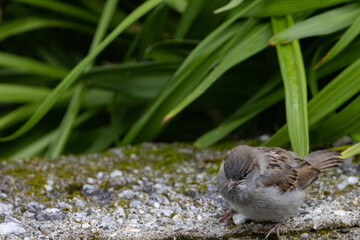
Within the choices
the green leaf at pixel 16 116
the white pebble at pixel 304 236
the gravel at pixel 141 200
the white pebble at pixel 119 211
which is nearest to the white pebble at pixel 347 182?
the gravel at pixel 141 200

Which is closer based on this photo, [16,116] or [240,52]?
[240,52]

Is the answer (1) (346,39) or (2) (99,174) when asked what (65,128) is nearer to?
(2) (99,174)

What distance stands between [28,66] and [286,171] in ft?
8.11

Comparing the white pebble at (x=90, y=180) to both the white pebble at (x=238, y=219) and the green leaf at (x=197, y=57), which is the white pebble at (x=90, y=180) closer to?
the green leaf at (x=197, y=57)

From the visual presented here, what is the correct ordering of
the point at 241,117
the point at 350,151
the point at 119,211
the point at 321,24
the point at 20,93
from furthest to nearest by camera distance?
the point at 20,93
the point at 241,117
the point at 321,24
the point at 350,151
the point at 119,211

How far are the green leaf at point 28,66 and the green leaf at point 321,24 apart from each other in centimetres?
198

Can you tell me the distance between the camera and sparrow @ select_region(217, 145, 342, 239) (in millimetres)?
3279

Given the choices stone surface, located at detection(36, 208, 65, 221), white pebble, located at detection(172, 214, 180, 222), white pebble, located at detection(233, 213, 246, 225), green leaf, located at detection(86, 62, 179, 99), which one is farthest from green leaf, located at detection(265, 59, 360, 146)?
stone surface, located at detection(36, 208, 65, 221)

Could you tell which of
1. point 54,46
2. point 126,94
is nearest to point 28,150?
point 126,94

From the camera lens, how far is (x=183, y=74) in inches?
164

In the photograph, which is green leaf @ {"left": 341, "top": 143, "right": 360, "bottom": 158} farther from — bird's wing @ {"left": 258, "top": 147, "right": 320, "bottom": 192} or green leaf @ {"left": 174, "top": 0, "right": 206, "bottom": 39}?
green leaf @ {"left": 174, "top": 0, "right": 206, "bottom": 39}

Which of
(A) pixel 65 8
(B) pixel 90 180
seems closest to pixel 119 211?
(B) pixel 90 180

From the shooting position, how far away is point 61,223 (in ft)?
11.1

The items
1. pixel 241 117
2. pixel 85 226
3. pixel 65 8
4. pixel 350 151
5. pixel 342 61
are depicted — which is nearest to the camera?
pixel 85 226
